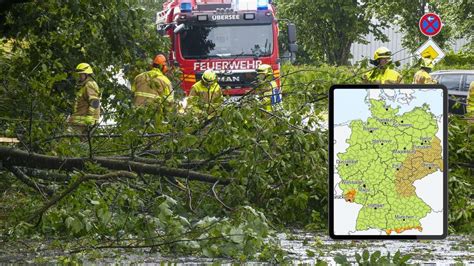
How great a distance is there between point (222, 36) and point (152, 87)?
56.6ft

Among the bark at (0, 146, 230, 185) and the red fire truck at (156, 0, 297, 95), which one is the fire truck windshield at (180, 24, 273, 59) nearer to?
the red fire truck at (156, 0, 297, 95)

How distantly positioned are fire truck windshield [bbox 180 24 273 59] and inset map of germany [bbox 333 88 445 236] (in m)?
23.1

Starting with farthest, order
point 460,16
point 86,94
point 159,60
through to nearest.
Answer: point 460,16, point 159,60, point 86,94

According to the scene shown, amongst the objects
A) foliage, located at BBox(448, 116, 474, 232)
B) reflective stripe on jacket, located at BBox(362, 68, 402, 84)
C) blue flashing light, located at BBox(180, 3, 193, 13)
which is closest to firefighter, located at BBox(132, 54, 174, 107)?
reflective stripe on jacket, located at BBox(362, 68, 402, 84)

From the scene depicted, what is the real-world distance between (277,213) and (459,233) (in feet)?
5.08

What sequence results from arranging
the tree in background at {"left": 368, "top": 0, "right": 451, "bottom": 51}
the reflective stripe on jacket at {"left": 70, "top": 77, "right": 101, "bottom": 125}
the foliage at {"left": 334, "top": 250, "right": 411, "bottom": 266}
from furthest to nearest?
the tree in background at {"left": 368, "top": 0, "right": 451, "bottom": 51}, the reflective stripe on jacket at {"left": 70, "top": 77, "right": 101, "bottom": 125}, the foliage at {"left": 334, "top": 250, "right": 411, "bottom": 266}

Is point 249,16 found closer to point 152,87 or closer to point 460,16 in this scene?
point 460,16

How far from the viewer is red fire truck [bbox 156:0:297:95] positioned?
2855 centimetres

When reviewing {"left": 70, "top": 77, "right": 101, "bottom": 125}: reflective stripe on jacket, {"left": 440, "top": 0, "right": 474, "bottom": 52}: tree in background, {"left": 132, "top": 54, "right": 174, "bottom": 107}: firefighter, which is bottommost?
{"left": 70, "top": 77, "right": 101, "bottom": 125}: reflective stripe on jacket

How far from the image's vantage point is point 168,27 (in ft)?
96.2

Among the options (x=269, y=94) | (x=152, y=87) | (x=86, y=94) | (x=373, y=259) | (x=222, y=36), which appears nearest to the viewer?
(x=373, y=259)

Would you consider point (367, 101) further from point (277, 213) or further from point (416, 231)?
point (277, 213)

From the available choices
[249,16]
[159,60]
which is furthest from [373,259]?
[249,16]

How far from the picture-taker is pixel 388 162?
5129 mm
